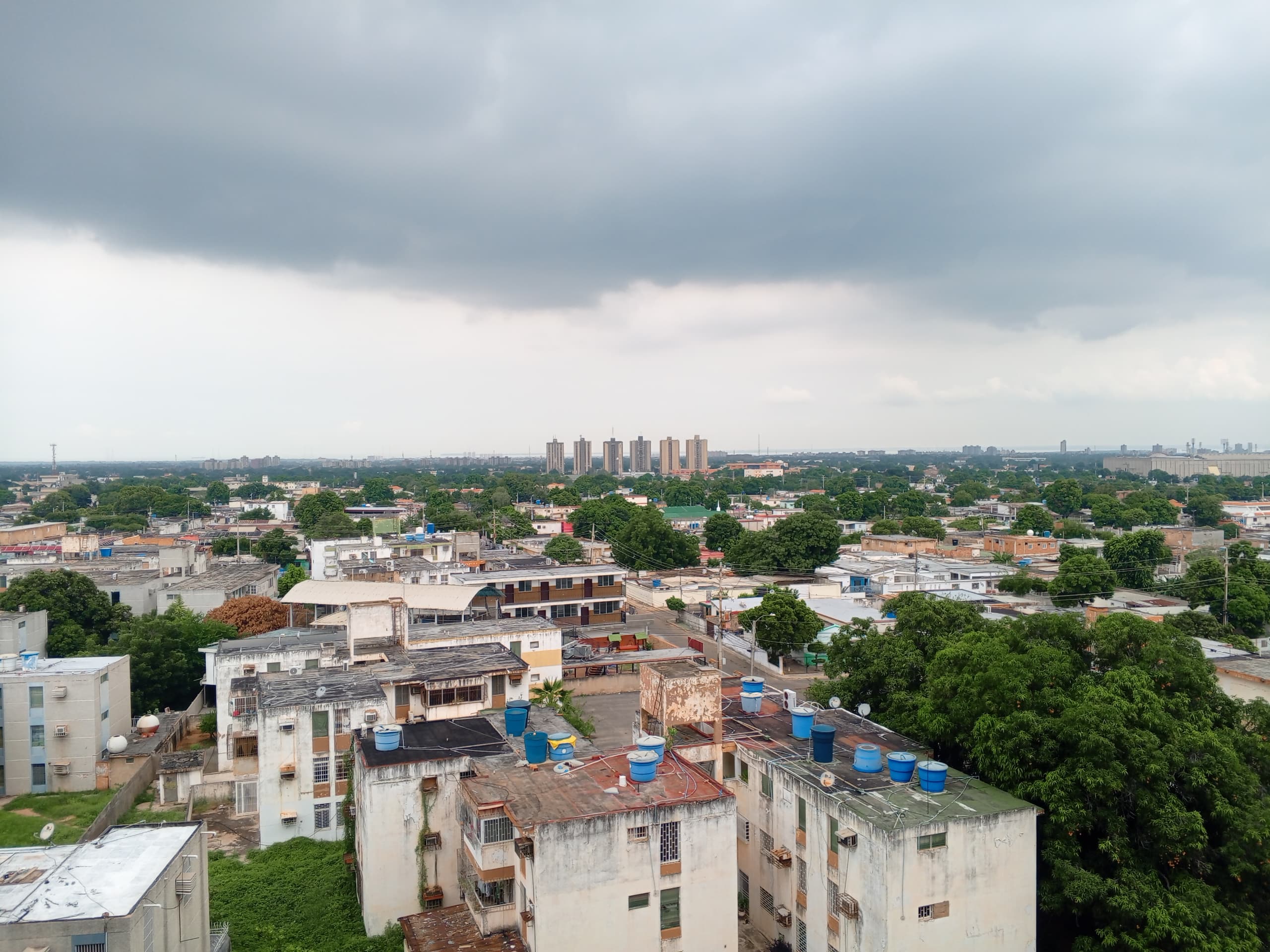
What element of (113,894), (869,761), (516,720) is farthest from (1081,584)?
(113,894)

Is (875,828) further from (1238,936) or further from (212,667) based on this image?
(212,667)

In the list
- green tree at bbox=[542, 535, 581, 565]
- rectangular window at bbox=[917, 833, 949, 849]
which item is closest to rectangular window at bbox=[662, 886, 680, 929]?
rectangular window at bbox=[917, 833, 949, 849]

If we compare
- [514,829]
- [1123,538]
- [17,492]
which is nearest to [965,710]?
[514,829]

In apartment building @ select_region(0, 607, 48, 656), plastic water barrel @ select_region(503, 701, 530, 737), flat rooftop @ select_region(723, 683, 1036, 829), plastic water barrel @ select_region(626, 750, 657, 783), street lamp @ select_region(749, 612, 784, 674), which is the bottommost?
street lamp @ select_region(749, 612, 784, 674)

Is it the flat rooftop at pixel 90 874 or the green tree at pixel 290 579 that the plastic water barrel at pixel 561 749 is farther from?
the green tree at pixel 290 579

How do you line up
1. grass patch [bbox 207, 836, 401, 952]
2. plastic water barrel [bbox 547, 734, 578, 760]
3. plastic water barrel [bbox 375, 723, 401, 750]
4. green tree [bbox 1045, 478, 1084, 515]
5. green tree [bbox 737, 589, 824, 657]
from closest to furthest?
grass patch [bbox 207, 836, 401, 952]
plastic water barrel [bbox 547, 734, 578, 760]
plastic water barrel [bbox 375, 723, 401, 750]
green tree [bbox 737, 589, 824, 657]
green tree [bbox 1045, 478, 1084, 515]

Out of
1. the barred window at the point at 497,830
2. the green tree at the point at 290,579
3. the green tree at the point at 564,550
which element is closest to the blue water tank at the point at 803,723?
the barred window at the point at 497,830

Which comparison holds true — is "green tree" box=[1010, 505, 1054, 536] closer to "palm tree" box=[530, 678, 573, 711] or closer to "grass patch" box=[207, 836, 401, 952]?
"palm tree" box=[530, 678, 573, 711]
